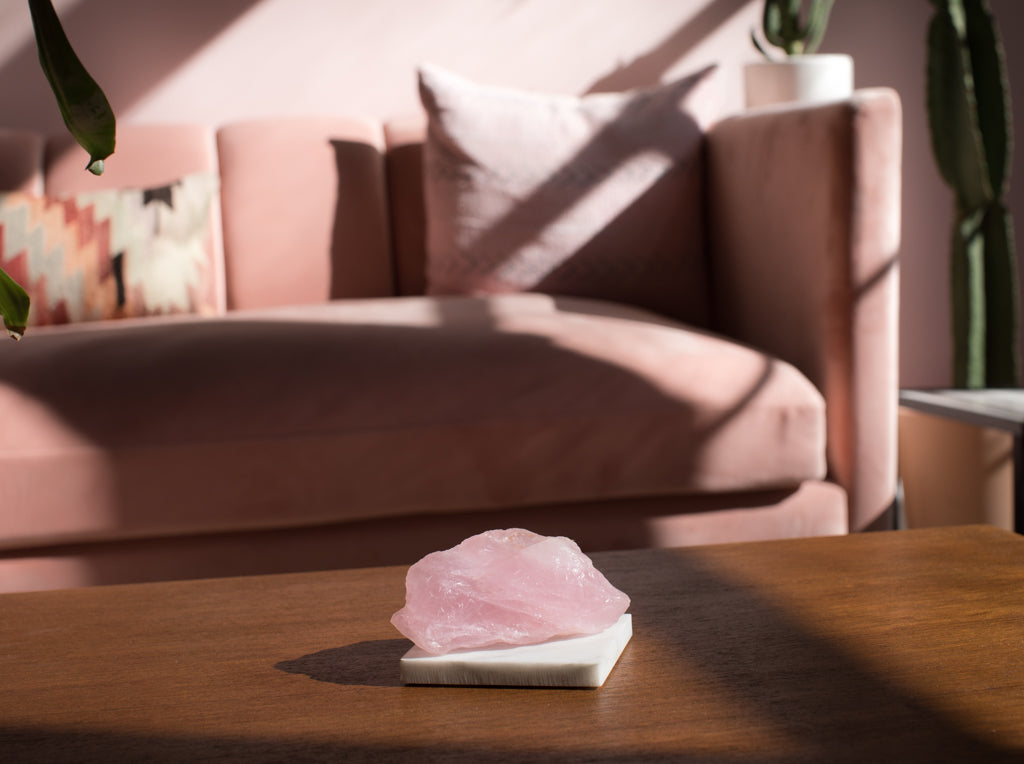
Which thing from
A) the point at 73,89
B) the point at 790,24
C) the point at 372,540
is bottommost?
the point at 372,540

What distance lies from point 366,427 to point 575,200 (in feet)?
2.37

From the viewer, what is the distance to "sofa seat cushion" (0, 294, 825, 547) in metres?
1.23

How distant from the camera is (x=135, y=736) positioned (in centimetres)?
46

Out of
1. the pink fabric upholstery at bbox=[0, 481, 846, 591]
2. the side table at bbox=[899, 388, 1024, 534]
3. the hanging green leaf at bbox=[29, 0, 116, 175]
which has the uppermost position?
the hanging green leaf at bbox=[29, 0, 116, 175]

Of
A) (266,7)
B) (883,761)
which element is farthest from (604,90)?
(883,761)

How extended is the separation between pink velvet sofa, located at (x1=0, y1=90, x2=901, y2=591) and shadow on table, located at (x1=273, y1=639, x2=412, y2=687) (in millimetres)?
679

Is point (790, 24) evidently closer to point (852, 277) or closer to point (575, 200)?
point (575, 200)

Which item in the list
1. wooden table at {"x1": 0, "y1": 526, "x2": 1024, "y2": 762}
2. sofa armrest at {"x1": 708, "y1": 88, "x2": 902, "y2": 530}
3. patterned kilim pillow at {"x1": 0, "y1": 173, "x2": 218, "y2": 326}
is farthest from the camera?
patterned kilim pillow at {"x1": 0, "y1": 173, "x2": 218, "y2": 326}

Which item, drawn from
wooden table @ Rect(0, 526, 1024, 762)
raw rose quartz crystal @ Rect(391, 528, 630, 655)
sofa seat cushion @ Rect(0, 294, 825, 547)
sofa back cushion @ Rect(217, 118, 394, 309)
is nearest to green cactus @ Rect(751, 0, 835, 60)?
sofa back cushion @ Rect(217, 118, 394, 309)

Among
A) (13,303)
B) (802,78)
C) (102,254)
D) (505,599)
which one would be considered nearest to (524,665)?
(505,599)

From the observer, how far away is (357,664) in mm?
542

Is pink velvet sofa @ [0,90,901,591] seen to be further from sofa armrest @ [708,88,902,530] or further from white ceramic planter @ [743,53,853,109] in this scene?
white ceramic planter @ [743,53,853,109]

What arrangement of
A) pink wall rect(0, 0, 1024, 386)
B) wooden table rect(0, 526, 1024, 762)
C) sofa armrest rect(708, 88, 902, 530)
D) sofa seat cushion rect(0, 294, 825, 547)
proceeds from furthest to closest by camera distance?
pink wall rect(0, 0, 1024, 386) < sofa armrest rect(708, 88, 902, 530) < sofa seat cushion rect(0, 294, 825, 547) < wooden table rect(0, 526, 1024, 762)

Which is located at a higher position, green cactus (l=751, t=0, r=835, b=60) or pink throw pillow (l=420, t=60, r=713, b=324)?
green cactus (l=751, t=0, r=835, b=60)
